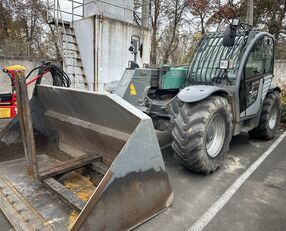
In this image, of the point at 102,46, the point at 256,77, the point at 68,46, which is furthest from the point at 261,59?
the point at 68,46

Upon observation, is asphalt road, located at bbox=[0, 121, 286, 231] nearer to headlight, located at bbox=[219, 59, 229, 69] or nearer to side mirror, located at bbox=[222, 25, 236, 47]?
headlight, located at bbox=[219, 59, 229, 69]

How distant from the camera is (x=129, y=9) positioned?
9.98 metres

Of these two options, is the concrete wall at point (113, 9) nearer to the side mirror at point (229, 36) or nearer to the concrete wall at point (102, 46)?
the concrete wall at point (102, 46)

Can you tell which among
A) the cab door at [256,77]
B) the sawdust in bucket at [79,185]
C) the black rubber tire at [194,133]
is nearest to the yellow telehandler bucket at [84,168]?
the sawdust in bucket at [79,185]

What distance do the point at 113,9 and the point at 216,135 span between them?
24.4ft

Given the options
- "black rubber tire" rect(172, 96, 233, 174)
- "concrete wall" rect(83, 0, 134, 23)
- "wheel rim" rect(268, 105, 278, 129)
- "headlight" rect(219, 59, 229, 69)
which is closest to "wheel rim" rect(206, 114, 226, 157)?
"black rubber tire" rect(172, 96, 233, 174)

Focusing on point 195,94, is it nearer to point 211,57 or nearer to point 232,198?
point 232,198

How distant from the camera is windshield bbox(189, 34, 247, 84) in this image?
14.6 ft

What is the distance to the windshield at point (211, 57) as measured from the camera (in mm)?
4449

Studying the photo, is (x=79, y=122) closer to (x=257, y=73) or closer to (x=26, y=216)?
(x=26, y=216)

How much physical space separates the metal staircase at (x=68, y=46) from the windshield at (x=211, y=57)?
4688 millimetres

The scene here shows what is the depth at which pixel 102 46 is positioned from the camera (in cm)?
864

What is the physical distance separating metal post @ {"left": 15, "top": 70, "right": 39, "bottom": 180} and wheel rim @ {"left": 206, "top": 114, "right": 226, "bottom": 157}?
7.34 feet

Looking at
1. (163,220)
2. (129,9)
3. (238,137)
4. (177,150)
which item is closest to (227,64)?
(177,150)
